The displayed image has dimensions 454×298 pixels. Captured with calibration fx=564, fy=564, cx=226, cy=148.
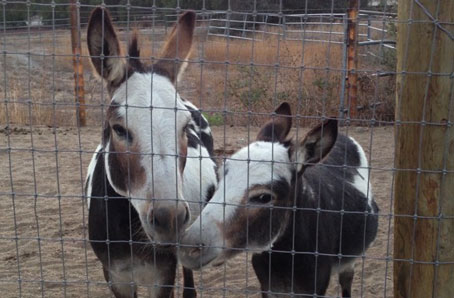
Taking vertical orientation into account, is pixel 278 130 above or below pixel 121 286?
above

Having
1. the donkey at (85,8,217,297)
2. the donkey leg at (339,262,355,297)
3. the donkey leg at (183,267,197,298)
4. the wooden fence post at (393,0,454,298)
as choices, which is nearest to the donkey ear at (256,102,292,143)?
the donkey at (85,8,217,297)

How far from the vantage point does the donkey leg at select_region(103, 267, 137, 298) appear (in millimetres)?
3629

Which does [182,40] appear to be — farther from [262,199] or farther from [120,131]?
[262,199]

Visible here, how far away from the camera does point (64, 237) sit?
621 cm

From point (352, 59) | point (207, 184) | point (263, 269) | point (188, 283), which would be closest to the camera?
point (263, 269)

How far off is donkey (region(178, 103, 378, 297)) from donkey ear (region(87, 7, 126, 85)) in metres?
0.84

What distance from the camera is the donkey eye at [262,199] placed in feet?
10.4

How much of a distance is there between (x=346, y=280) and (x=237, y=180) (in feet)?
6.46

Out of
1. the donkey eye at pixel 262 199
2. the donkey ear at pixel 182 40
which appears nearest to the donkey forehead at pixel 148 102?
the donkey ear at pixel 182 40

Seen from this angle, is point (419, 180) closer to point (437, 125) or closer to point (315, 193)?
point (437, 125)

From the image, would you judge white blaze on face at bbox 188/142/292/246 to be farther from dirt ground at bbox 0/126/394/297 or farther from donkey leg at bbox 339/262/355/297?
donkey leg at bbox 339/262/355/297

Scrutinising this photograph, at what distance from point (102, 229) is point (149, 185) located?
0.82 meters

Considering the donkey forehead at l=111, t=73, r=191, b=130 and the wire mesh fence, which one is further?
the donkey forehead at l=111, t=73, r=191, b=130

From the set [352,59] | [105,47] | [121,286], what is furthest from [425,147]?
[352,59]
